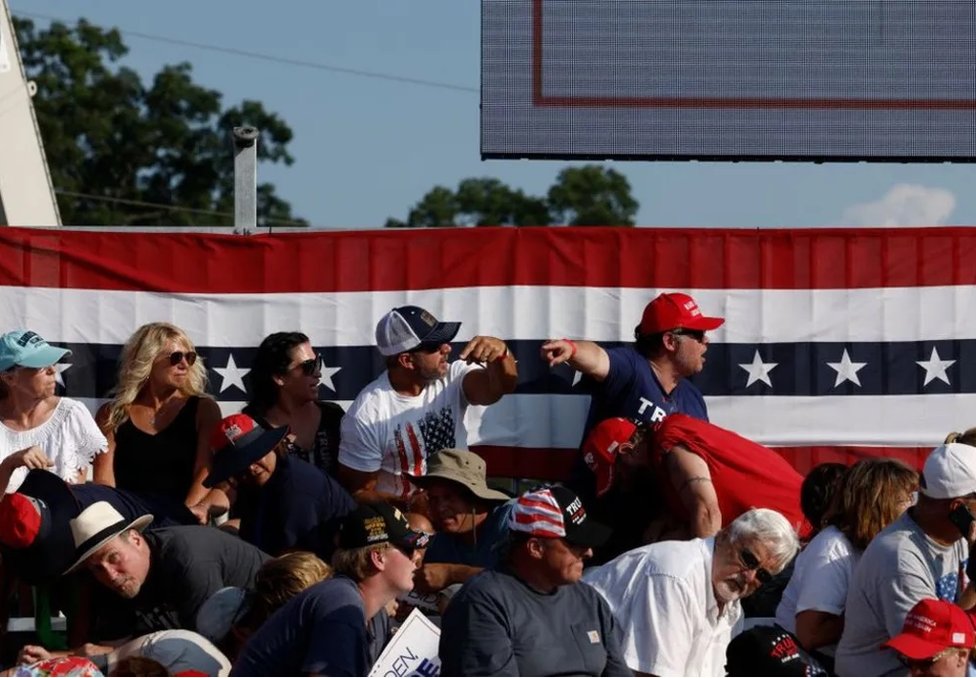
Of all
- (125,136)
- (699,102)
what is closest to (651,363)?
(699,102)

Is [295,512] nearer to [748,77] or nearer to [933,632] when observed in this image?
[933,632]

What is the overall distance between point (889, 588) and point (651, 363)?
6.35 feet

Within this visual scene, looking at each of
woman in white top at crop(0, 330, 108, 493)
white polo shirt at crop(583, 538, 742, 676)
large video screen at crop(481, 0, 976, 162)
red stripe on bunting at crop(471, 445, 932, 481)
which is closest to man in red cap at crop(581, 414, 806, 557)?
white polo shirt at crop(583, 538, 742, 676)

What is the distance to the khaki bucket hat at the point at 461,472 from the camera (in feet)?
21.7

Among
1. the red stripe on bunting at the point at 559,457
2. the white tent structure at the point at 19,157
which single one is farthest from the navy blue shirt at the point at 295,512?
the white tent structure at the point at 19,157

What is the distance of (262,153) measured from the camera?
47.1 metres

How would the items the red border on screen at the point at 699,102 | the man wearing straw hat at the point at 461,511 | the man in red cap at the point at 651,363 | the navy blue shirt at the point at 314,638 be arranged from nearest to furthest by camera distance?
the navy blue shirt at the point at 314,638 → the man wearing straw hat at the point at 461,511 → the man in red cap at the point at 651,363 → the red border on screen at the point at 699,102

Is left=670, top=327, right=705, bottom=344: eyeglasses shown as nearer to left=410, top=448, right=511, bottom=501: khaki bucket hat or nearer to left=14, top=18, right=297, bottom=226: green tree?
left=410, top=448, right=511, bottom=501: khaki bucket hat

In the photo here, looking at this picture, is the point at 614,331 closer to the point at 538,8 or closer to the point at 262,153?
the point at 538,8

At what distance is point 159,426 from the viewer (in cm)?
736

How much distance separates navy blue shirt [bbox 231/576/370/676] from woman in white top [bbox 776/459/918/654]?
5.62 feet

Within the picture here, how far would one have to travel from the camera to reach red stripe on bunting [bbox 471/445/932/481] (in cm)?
820

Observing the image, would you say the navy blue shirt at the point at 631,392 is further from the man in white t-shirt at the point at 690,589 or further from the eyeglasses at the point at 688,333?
the man in white t-shirt at the point at 690,589

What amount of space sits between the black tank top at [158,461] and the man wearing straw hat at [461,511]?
3.76 ft
